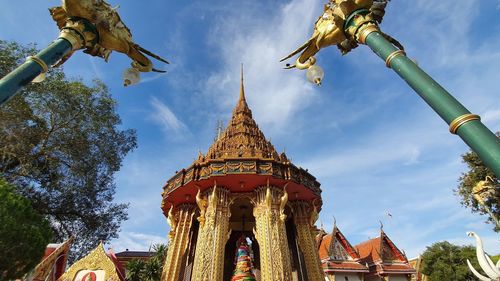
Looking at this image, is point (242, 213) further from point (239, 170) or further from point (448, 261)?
point (448, 261)

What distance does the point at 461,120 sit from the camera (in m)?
3.09

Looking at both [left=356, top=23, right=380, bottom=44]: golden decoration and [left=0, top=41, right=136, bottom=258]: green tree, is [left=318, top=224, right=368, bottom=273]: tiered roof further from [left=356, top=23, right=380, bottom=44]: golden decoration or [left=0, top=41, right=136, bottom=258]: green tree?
[left=356, top=23, right=380, bottom=44]: golden decoration

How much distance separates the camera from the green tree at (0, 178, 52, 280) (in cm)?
848

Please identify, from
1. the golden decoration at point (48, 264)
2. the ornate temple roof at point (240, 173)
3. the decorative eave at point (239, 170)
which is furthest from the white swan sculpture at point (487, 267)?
the golden decoration at point (48, 264)

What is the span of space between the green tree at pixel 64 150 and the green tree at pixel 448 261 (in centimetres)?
2771

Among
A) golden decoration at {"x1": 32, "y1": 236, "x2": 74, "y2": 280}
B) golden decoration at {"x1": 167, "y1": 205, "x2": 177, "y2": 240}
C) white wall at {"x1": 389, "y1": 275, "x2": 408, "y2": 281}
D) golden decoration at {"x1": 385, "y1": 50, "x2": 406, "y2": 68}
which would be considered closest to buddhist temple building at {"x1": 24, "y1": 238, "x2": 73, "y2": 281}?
golden decoration at {"x1": 32, "y1": 236, "x2": 74, "y2": 280}

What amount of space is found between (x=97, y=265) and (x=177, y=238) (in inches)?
164

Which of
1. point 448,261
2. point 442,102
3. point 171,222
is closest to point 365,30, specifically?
point 442,102

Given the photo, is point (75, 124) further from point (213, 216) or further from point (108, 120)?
point (213, 216)

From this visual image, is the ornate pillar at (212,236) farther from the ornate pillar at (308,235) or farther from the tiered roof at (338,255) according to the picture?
the tiered roof at (338,255)

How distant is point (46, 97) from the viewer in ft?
53.5

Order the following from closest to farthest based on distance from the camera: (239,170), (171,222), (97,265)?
(239,170) → (97,265) → (171,222)

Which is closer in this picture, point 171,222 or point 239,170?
point 239,170

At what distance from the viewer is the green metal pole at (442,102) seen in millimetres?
2803
